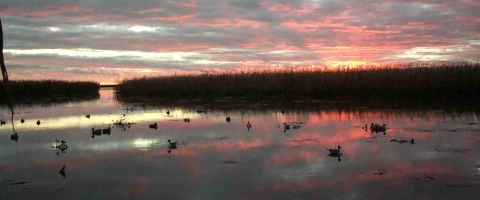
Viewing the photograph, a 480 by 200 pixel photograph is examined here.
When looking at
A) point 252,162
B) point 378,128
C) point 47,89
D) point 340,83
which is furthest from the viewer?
point 47,89

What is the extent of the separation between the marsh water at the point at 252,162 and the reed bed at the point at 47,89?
2762cm

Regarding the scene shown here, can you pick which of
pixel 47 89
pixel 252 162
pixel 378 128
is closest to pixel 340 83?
pixel 378 128

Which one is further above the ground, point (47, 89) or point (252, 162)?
point (47, 89)

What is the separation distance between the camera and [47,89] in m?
40.2

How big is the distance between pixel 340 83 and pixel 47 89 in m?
27.7

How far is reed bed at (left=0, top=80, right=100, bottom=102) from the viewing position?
3767cm

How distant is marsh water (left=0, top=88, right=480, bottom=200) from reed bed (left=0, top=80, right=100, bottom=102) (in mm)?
27623

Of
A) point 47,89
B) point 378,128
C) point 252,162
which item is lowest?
point 252,162

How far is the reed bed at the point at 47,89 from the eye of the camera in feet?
124

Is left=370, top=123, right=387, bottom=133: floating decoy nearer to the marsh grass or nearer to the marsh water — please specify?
the marsh water

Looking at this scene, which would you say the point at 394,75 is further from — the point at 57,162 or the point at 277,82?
the point at 57,162

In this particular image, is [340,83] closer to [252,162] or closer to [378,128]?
[378,128]

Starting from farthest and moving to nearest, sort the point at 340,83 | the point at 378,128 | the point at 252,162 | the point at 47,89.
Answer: the point at 47,89
the point at 340,83
the point at 378,128
the point at 252,162

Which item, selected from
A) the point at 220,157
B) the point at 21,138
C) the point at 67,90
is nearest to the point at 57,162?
the point at 220,157
